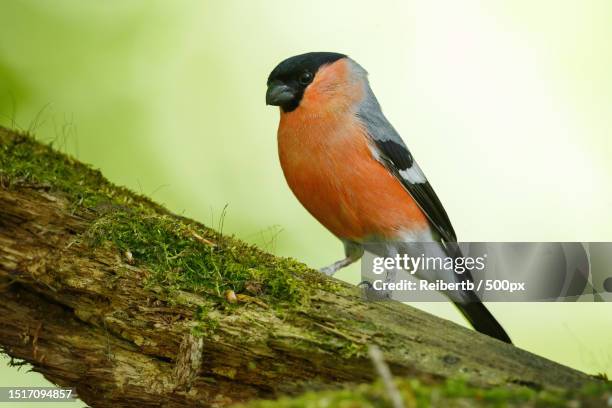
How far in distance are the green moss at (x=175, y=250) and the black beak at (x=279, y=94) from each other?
1.12m

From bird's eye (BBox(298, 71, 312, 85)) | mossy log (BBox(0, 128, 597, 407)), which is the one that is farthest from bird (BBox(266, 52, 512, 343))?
mossy log (BBox(0, 128, 597, 407))

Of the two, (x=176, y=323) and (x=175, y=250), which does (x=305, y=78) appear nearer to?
(x=175, y=250)

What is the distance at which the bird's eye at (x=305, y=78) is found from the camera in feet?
13.4

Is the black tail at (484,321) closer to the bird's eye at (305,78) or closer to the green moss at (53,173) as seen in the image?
the bird's eye at (305,78)

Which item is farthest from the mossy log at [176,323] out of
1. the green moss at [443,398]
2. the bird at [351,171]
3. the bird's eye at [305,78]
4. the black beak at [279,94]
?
the bird's eye at [305,78]

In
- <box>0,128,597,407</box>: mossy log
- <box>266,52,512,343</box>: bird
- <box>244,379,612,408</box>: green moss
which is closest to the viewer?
<box>244,379,612,408</box>: green moss

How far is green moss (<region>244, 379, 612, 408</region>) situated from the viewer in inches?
67.9

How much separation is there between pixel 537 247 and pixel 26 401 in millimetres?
3329

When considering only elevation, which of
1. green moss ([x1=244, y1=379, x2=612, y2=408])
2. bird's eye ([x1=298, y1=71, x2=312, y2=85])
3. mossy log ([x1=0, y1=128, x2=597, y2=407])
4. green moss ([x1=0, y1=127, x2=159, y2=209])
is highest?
bird's eye ([x1=298, y1=71, x2=312, y2=85])

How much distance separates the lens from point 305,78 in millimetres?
4094

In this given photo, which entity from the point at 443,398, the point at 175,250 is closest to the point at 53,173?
the point at 175,250

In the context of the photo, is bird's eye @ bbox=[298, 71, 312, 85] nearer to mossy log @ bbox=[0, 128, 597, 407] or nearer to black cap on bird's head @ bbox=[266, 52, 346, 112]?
black cap on bird's head @ bbox=[266, 52, 346, 112]

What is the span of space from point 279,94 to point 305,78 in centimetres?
21

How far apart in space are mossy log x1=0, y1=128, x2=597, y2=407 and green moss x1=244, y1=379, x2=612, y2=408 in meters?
0.63
